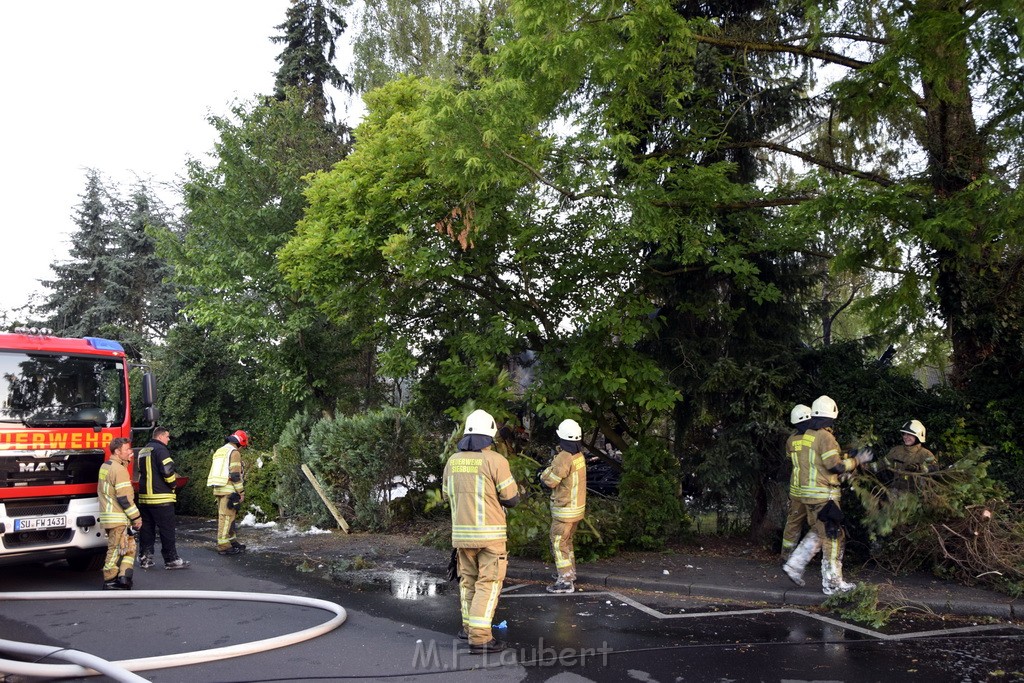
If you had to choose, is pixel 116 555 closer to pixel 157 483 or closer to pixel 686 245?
pixel 157 483

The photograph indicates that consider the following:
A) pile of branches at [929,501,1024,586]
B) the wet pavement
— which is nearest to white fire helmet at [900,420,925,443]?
pile of branches at [929,501,1024,586]

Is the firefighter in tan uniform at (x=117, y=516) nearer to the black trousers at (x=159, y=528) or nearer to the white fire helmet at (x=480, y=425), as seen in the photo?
the black trousers at (x=159, y=528)

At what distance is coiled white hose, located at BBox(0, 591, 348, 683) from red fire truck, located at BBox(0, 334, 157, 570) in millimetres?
911

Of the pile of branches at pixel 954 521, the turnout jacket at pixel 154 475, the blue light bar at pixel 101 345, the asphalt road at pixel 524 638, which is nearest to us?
the asphalt road at pixel 524 638

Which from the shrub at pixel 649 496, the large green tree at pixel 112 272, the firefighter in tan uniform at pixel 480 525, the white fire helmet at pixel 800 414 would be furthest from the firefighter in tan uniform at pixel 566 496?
the large green tree at pixel 112 272

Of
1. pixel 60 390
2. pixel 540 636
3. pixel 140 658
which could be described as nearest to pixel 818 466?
pixel 540 636

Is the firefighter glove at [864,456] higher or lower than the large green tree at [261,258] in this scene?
lower

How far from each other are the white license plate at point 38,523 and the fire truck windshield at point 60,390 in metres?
1.03

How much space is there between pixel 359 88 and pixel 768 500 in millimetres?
16072

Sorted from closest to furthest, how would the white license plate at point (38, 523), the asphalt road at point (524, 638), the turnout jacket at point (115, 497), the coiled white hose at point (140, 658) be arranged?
the coiled white hose at point (140, 658) → the asphalt road at point (524, 638) → the white license plate at point (38, 523) → the turnout jacket at point (115, 497)

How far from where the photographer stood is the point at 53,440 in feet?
29.0

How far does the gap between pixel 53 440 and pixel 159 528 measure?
66.4 inches

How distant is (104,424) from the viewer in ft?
31.1

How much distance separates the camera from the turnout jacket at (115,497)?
8500mm
